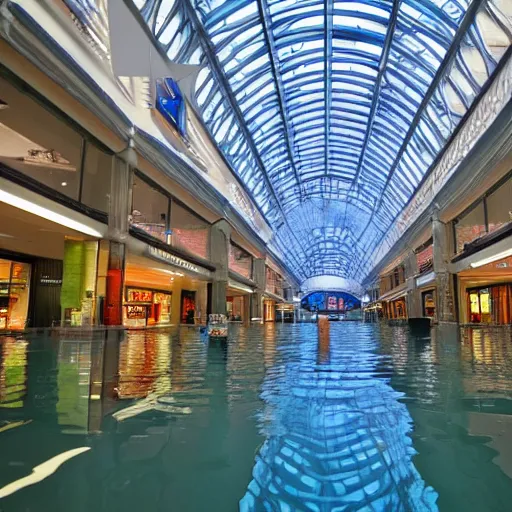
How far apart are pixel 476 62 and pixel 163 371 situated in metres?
15.5

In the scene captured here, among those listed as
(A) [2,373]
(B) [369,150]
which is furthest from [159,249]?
(B) [369,150]

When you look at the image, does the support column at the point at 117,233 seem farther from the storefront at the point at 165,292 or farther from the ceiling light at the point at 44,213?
the storefront at the point at 165,292

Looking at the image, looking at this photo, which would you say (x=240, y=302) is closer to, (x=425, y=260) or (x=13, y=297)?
(x=425, y=260)

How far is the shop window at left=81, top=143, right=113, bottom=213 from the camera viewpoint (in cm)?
1470

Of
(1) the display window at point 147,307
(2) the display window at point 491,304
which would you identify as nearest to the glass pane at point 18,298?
(1) the display window at point 147,307

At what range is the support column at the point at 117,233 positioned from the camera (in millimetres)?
14688

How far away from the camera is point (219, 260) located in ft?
89.1

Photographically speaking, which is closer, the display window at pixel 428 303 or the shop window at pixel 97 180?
the shop window at pixel 97 180

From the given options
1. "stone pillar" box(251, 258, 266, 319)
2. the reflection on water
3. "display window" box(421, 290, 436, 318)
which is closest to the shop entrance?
"stone pillar" box(251, 258, 266, 319)

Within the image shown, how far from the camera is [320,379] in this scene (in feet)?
15.3

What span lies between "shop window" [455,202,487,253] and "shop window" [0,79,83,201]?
→ 1776 centimetres

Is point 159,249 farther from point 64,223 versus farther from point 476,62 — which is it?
point 476,62

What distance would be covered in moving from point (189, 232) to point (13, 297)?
9227mm

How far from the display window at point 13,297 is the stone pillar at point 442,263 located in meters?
21.3
